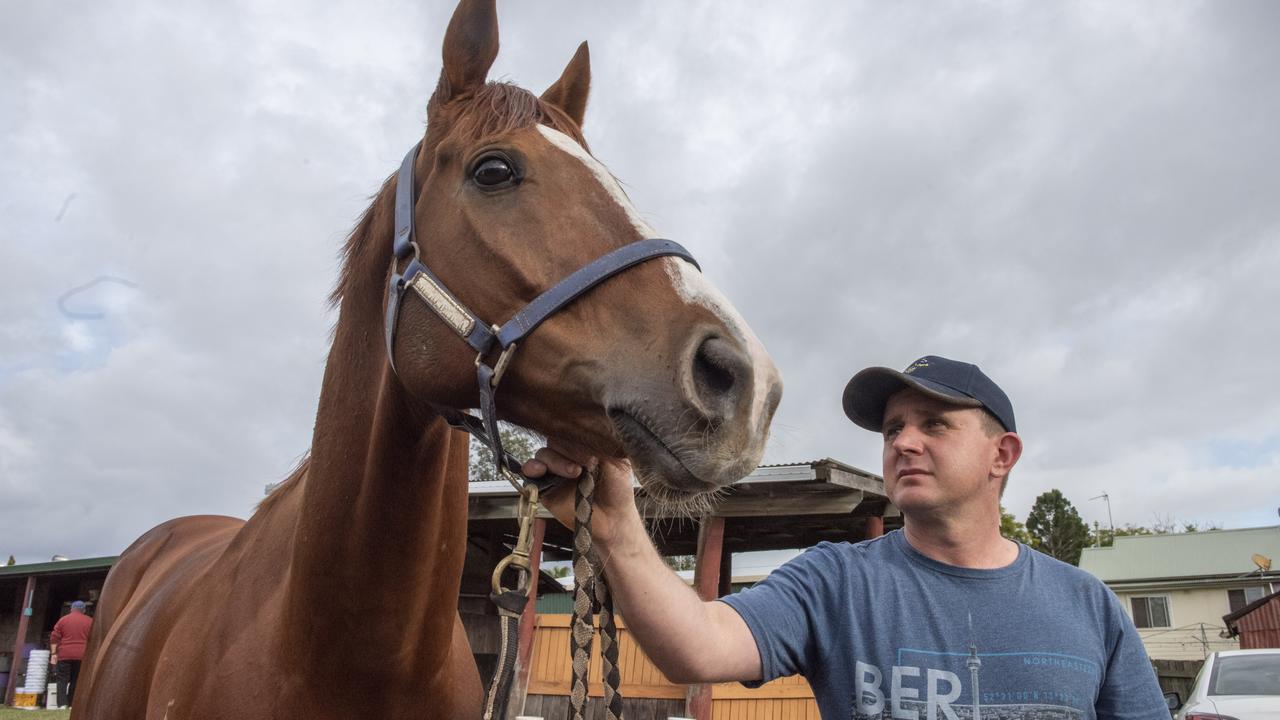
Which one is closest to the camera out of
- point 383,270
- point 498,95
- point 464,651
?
point 498,95

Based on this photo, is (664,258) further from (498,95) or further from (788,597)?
(788,597)

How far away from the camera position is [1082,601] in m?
2.02

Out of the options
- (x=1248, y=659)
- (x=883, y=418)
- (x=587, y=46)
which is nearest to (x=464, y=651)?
(x=883, y=418)

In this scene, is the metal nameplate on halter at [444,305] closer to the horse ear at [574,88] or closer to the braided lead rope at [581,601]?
the braided lead rope at [581,601]

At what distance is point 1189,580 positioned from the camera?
1184 inches

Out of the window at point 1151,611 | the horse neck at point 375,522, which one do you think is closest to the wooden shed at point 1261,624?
the window at point 1151,611

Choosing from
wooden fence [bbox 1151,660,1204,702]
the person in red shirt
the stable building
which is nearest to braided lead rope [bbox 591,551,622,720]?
the stable building

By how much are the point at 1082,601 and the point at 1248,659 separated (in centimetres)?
631

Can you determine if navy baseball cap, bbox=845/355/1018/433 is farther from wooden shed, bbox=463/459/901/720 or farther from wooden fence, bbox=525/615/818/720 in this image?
wooden fence, bbox=525/615/818/720

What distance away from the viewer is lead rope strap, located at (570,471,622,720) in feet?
4.81

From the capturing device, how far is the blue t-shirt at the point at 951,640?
1.85m

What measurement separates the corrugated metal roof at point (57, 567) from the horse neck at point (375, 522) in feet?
63.3

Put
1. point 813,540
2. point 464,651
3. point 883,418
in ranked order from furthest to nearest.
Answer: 1. point 813,540
2. point 464,651
3. point 883,418

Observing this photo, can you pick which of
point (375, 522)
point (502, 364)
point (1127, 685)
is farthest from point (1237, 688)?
point (502, 364)
